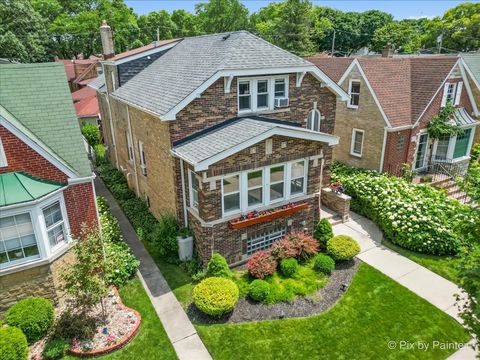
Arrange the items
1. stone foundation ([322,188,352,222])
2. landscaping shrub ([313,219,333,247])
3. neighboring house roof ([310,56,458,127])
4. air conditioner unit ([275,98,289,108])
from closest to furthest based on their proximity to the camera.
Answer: landscaping shrub ([313,219,333,247]), air conditioner unit ([275,98,289,108]), stone foundation ([322,188,352,222]), neighboring house roof ([310,56,458,127])

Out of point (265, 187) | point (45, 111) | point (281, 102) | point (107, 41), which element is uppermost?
point (107, 41)

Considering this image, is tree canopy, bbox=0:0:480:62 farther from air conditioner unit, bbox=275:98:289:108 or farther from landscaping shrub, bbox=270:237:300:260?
landscaping shrub, bbox=270:237:300:260

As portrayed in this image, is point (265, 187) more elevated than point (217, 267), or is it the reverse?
point (265, 187)

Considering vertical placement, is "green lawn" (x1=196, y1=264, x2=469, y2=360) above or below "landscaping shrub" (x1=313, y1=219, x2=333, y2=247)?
below

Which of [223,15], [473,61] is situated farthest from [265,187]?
[223,15]

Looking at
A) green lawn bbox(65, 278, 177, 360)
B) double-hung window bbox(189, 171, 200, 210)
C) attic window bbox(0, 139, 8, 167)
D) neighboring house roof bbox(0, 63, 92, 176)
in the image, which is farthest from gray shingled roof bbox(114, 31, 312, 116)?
green lawn bbox(65, 278, 177, 360)

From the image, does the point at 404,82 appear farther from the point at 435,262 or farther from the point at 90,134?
the point at 90,134

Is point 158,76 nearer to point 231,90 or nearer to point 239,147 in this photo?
point 231,90
